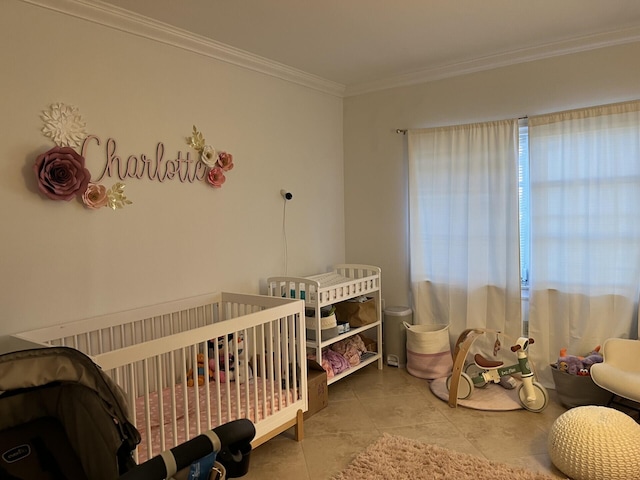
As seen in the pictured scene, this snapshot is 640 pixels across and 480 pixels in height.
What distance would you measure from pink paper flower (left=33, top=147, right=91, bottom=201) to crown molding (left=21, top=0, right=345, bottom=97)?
0.71 meters

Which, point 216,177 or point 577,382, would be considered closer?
point 577,382

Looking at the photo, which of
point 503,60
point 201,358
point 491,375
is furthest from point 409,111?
point 201,358

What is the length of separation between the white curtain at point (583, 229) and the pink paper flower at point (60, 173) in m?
2.91

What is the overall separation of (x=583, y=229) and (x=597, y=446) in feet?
5.00

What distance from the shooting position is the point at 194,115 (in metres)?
3.11

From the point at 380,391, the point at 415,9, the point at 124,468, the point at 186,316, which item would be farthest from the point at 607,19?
the point at 124,468

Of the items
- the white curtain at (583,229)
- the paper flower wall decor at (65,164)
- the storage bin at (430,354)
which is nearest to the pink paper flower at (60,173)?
the paper flower wall decor at (65,164)

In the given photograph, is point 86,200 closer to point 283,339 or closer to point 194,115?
point 194,115

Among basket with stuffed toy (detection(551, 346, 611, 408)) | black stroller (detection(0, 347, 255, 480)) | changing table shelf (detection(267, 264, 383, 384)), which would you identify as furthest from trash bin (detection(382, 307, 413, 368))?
black stroller (detection(0, 347, 255, 480))

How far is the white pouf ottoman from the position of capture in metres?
2.24

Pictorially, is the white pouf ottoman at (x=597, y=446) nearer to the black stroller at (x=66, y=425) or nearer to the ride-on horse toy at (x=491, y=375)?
the ride-on horse toy at (x=491, y=375)

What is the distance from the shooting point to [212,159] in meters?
3.19

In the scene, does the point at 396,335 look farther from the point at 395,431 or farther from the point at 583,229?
the point at 583,229

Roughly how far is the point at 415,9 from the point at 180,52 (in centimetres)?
143
